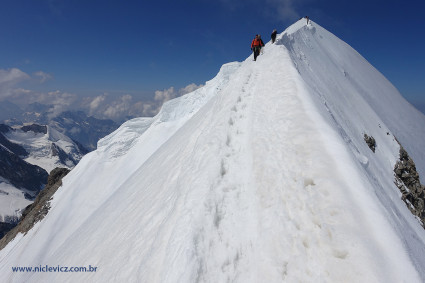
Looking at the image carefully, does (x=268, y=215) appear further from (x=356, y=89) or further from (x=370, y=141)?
(x=356, y=89)

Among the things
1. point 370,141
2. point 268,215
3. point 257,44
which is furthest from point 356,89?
point 268,215

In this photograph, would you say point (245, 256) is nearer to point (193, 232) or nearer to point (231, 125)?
point (193, 232)

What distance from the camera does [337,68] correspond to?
80.2 ft

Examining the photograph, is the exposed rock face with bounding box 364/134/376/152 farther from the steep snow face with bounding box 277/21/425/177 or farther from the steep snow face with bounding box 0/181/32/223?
the steep snow face with bounding box 0/181/32/223

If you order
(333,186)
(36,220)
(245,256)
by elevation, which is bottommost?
(245,256)

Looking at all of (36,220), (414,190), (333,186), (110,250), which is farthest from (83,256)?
(36,220)

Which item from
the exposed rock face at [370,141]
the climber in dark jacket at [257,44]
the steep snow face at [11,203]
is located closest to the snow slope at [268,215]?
the climber in dark jacket at [257,44]

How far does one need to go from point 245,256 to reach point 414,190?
19.2 meters

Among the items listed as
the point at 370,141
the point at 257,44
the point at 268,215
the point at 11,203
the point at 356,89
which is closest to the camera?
the point at 268,215

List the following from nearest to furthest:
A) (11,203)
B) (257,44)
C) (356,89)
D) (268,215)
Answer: (268,215) < (257,44) < (356,89) < (11,203)

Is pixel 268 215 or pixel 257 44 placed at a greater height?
pixel 257 44

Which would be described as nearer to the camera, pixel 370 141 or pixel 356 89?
pixel 370 141

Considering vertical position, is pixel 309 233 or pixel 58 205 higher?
pixel 58 205

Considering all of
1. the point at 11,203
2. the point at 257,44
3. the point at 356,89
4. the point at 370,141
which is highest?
the point at 11,203
